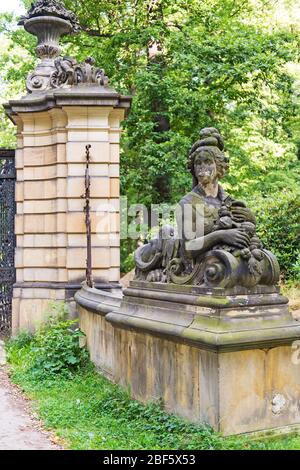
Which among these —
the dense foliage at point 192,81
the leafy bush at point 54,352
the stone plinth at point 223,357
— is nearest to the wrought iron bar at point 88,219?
the leafy bush at point 54,352

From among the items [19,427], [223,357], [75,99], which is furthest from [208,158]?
[75,99]

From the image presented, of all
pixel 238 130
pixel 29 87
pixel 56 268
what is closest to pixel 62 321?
pixel 56 268

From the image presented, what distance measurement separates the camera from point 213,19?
1670cm

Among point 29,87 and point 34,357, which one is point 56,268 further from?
point 29,87

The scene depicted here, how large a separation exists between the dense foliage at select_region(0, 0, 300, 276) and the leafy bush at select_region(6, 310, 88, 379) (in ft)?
21.1

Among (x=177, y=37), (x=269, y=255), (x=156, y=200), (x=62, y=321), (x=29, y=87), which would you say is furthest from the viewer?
(x=156, y=200)

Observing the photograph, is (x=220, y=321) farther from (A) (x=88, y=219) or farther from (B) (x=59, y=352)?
(A) (x=88, y=219)

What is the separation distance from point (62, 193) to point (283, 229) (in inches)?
204

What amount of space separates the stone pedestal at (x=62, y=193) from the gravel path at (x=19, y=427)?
296cm

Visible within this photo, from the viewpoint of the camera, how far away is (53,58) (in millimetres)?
11336

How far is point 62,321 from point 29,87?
4.39 m

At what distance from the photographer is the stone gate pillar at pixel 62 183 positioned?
10.2m

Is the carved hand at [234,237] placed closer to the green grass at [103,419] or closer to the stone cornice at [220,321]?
the stone cornice at [220,321]

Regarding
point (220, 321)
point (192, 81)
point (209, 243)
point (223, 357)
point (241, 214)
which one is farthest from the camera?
point (192, 81)
